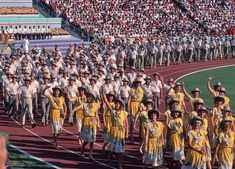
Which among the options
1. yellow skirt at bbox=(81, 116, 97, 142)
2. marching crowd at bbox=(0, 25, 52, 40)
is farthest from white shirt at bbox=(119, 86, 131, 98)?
marching crowd at bbox=(0, 25, 52, 40)

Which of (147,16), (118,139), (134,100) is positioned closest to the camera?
(118,139)

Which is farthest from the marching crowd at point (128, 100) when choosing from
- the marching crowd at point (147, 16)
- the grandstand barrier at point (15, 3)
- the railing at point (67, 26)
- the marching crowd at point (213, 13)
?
the marching crowd at point (213, 13)

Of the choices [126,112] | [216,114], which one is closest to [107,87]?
[126,112]

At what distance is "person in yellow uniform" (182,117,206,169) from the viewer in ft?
37.8

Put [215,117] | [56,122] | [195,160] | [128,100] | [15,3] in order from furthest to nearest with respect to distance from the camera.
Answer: [15,3], [128,100], [56,122], [215,117], [195,160]

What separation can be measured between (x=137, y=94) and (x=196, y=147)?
5.39 metres

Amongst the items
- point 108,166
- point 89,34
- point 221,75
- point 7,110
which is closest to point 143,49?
point 221,75

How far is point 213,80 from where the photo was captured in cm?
2967

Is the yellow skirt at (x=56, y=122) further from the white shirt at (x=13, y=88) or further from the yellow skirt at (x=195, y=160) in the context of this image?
the yellow skirt at (x=195, y=160)

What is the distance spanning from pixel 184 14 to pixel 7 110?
32.0m

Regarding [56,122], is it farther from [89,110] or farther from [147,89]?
[147,89]

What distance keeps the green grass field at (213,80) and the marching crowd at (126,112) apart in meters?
4.21

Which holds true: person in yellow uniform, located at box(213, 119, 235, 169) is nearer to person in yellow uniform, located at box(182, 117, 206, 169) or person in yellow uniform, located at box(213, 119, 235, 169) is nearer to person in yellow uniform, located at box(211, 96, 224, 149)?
person in yellow uniform, located at box(182, 117, 206, 169)

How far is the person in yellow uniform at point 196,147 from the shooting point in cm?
1151
